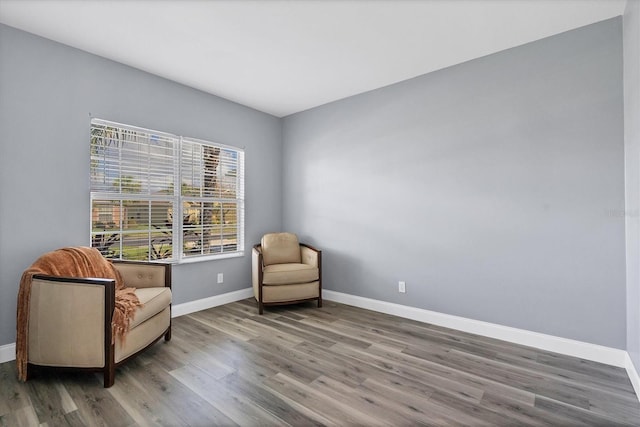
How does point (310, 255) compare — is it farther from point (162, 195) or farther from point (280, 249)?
point (162, 195)

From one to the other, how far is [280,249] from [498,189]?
2572 millimetres

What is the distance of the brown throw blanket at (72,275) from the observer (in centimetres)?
206

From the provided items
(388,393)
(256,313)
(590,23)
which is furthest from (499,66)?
(256,313)

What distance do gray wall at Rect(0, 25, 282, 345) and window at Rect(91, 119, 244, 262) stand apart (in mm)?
124

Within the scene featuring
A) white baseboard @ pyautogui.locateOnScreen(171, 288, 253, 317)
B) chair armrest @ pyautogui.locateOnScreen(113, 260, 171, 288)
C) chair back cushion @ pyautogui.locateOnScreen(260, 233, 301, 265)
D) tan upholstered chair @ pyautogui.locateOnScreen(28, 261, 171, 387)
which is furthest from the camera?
chair back cushion @ pyautogui.locateOnScreen(260, 233, 301, 265)

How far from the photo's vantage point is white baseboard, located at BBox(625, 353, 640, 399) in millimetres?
1912

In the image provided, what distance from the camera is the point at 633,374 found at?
2033mm

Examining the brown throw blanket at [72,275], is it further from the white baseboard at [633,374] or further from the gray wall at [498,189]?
the white baseboard at [633,374]

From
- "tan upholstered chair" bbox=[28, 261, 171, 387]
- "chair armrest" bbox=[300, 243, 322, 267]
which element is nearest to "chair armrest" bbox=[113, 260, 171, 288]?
"tan upholstered chair" bbox=[28, 261, 171, 387]

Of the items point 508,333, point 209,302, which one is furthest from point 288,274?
point 508,333

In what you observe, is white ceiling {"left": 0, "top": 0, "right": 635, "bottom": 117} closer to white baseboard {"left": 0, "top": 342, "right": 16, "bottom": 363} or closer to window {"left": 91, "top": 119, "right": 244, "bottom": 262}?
window {"left": 91, "top": 119, "right": 244, "bottom": 262}

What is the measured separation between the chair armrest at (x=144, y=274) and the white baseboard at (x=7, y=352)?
2.87 feet

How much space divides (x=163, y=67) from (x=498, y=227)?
3634 mm

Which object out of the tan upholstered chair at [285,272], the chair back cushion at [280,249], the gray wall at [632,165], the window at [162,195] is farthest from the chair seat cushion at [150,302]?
the gray wall at [632,165]
